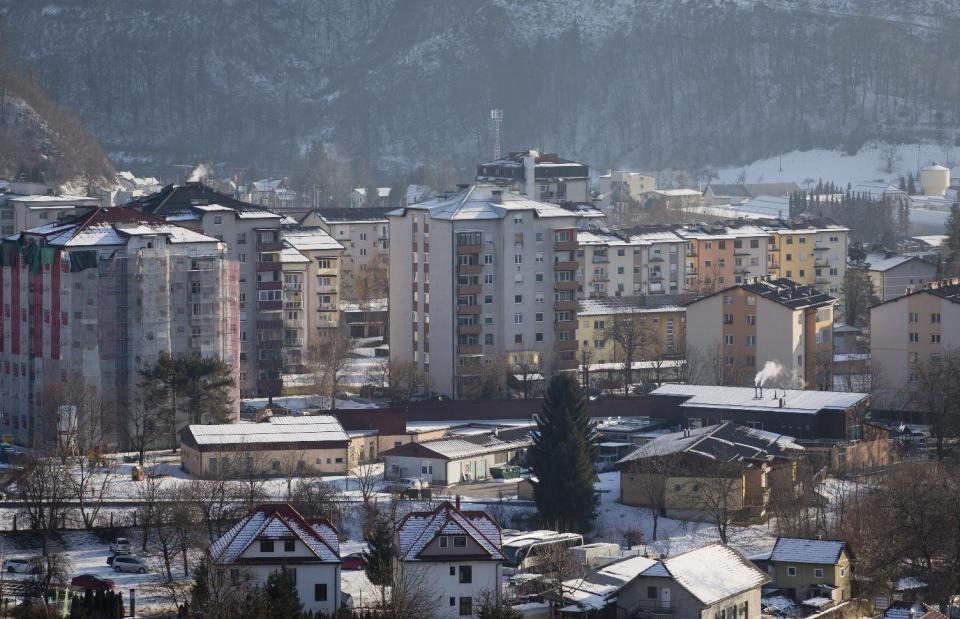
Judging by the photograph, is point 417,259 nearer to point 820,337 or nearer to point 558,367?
point 558,367

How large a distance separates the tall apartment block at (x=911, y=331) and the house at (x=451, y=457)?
11355mm

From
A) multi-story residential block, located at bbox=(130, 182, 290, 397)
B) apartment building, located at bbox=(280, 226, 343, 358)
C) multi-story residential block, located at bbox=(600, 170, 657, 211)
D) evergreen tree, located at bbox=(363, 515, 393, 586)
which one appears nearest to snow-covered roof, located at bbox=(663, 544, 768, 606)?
evergreen tree, located at bbox=(363, 515, 393, 586)

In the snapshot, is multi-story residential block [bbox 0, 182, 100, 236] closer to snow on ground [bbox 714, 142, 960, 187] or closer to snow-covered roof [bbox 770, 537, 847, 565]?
snow-covered roof [bbox 770, 537, 847, 565]

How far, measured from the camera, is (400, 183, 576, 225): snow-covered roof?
5841 centimetres

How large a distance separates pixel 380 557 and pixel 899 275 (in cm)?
3700

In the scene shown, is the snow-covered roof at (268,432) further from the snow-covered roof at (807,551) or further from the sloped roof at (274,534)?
the snow-covered roof at (807,551)

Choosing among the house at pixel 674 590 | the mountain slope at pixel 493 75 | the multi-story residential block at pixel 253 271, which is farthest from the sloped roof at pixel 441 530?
the mountain slope at pixel 493 75

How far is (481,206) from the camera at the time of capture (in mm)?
58938

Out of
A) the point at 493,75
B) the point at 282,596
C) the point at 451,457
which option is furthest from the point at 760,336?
the point at 493,75

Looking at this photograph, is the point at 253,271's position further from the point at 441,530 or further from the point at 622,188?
the point at 622,188

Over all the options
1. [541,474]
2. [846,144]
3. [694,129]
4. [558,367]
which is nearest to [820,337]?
[558,367]

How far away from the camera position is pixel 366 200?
4323 inches

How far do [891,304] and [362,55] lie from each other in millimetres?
107981

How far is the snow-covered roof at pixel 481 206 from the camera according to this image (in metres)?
58.4
